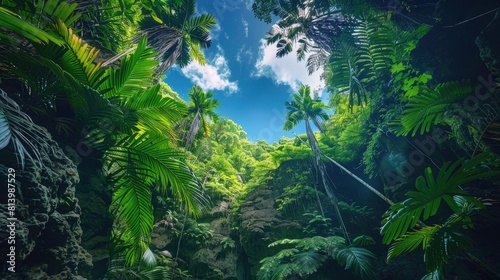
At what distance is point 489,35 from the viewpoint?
3.99m

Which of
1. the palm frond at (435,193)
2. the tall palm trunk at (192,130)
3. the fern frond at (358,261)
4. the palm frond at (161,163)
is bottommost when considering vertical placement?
the fern frond at (358,261)

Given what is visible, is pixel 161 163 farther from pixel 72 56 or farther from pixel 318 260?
pixel 318 260

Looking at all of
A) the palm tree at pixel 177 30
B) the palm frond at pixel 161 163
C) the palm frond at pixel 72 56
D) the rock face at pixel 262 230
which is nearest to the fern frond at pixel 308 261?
the rock face at pixel 262 230

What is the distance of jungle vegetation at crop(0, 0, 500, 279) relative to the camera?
2.61m

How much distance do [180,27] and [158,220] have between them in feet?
26.7

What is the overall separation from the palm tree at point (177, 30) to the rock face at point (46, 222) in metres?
5.37

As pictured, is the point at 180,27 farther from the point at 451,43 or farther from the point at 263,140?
the point at 263,140

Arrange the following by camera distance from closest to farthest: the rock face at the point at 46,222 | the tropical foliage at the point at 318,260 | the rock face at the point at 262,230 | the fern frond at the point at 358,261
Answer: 1. the rock face at the point at 46,222
2. the fern frond at the point at 358,261
3. the tropical foliage at the point at 318,260
4. the rock face at the point at 262,230

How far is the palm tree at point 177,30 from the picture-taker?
7.91m

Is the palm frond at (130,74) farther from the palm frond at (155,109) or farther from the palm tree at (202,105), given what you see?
the palm tree at (202,105)

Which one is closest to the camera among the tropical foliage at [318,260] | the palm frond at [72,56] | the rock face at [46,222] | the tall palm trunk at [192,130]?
the rock face at [46,222]

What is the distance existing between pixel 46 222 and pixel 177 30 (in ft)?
26.5

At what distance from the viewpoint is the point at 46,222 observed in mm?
2480

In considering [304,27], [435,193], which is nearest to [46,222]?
[435,193]
